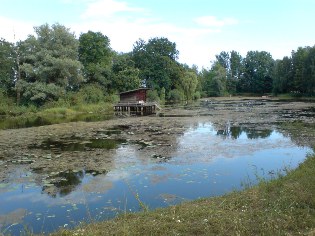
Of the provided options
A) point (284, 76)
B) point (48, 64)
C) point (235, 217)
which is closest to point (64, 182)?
point (235, 217)

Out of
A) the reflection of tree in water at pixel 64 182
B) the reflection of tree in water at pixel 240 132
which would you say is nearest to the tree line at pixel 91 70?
the reflection of tree in water at pixel 240 132

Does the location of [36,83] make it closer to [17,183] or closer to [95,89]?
[95,89]

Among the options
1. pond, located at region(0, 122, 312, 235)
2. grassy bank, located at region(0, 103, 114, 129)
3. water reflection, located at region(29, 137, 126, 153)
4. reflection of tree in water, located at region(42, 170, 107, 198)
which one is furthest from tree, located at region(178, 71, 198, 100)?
reflection of tree in water, located at region(42, 170, 107, 198)

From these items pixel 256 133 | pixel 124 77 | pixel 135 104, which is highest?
pixel 124 77

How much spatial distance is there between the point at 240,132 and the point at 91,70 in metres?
34.0

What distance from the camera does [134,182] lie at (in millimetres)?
10555

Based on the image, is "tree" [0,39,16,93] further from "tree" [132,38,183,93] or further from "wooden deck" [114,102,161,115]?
"tree" [132,38,183,93]

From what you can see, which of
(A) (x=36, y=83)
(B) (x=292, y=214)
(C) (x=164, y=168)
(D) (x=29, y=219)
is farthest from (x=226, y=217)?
(A) (x=36, y=83)

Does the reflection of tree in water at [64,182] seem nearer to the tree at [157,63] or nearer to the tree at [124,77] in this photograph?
the tree at [124,77]

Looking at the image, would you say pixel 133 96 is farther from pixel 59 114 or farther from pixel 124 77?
pixel 59 114

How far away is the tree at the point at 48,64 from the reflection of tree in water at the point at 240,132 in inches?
1013

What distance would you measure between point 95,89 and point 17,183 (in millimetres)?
37021

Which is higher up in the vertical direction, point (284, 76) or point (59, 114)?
point (284, 76)

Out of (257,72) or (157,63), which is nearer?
(157,63)
